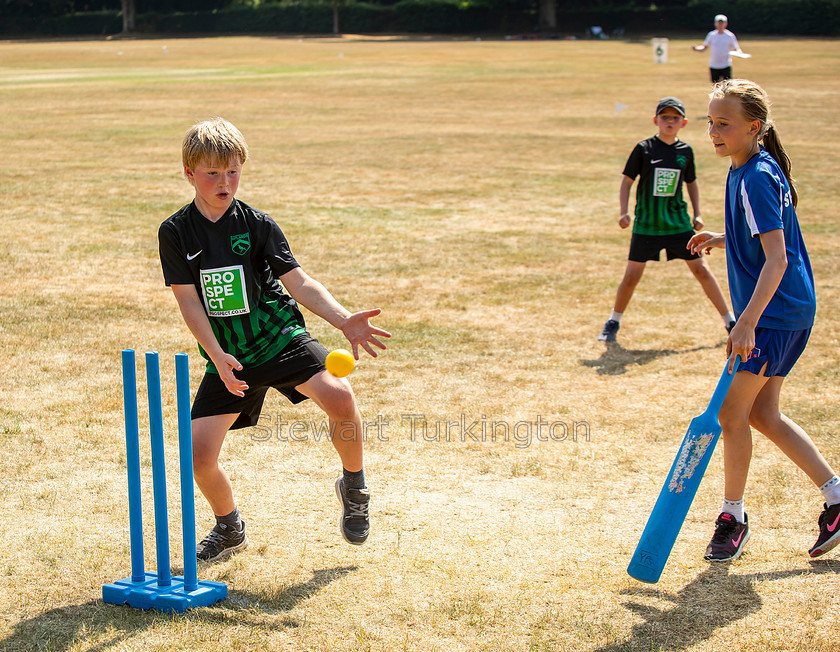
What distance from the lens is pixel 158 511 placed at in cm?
340

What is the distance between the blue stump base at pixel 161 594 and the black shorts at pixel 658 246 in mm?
4872

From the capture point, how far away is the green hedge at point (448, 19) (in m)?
54.3

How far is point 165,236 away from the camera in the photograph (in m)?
3.71

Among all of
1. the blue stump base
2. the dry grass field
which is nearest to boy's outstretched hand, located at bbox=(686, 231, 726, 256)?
the dry grass field

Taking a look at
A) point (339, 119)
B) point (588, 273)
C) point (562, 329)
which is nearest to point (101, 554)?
point (562, 329)

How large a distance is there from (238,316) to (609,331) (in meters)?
4.23

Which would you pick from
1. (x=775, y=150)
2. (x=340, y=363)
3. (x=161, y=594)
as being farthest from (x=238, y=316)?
(x=775, y=150)

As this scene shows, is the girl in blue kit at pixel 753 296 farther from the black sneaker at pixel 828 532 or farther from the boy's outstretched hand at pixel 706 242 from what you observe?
the boy's outstretched hand at pixel 706 242

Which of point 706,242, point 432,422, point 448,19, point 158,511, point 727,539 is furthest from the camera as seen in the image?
point 448,19

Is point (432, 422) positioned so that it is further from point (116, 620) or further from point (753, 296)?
point (116, 620)

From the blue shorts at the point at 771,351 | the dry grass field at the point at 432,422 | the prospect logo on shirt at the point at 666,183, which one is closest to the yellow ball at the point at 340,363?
the dry grass field at the point at 432,422

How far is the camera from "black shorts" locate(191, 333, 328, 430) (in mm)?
3775

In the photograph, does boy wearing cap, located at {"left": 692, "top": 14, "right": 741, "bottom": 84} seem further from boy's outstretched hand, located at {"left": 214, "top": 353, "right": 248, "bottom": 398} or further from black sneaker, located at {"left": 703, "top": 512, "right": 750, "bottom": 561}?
boy's outstretched hand, located at {"left": 214, "top": 353, "right": 248, "bottom": 398}

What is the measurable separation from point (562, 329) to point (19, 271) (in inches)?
208
